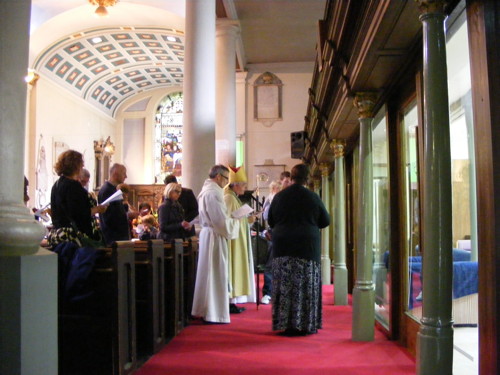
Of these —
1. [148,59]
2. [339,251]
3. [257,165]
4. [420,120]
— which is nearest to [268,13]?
[257,165]

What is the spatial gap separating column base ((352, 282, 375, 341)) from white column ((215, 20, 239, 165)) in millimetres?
9219

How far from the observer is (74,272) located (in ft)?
12.2

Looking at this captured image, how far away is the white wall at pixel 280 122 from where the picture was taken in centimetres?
2052

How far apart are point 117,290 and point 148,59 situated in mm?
19742

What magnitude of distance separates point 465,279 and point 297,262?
2281 mm

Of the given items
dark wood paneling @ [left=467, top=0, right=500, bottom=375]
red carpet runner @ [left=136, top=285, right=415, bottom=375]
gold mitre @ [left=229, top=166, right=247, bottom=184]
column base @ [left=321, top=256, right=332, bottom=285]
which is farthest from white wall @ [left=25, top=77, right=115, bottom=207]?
dark wood paneling @ [left=467, top=0, right=500, bottom=375]

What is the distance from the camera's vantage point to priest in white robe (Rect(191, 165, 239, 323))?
20.2 ft

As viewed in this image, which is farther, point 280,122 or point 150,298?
point 280,122

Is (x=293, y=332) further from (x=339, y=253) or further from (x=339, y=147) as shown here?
(x=339, y=147)

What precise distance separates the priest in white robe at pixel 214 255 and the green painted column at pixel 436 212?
345 cm

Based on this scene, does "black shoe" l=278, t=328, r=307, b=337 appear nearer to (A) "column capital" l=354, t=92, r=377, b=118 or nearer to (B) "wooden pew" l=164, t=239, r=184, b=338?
(B) "wooden pew" l=164, t=239, r=184, b=338

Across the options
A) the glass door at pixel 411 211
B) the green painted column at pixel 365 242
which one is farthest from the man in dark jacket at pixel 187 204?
the glass door at pixel 411 211

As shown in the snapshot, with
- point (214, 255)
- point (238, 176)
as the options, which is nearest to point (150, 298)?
point (214, 255)

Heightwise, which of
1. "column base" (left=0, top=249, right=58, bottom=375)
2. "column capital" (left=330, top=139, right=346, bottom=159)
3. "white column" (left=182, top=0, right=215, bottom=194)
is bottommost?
"column base" (left=0, top=249, right=58, bottom=375)
